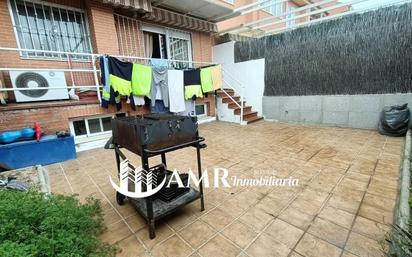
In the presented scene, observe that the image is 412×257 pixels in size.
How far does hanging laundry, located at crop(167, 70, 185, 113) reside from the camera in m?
5.41

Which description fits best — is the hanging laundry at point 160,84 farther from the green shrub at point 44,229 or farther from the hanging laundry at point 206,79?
the green shrub at point 44,229

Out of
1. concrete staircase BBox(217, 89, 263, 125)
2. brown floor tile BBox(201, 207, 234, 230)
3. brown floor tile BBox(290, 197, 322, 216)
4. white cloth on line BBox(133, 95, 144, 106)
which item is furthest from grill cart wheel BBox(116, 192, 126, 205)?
concrete staircase BBox(217, 89, 263, 125)

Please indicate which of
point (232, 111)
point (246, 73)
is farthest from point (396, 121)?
point (246, 73)

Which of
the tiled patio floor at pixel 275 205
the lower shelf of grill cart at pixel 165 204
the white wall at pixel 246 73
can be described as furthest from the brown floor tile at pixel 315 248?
the white wall at pixel 246 73

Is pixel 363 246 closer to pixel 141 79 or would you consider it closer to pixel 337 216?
pixel 337 216

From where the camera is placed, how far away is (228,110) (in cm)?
690

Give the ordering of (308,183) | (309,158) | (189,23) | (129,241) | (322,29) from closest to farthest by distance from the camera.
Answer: (129,241), (308,183), (309,158), (322,29), (189,23)

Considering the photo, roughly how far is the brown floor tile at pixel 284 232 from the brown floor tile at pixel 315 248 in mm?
54

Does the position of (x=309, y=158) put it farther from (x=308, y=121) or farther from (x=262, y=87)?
(x=262, y=87)

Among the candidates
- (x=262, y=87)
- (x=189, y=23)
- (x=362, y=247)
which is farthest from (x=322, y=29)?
(x=362, y=247)

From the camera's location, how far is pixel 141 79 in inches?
186

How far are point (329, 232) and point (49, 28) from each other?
21.1 feet

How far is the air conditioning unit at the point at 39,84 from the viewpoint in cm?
362

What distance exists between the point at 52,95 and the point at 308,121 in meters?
6.69
